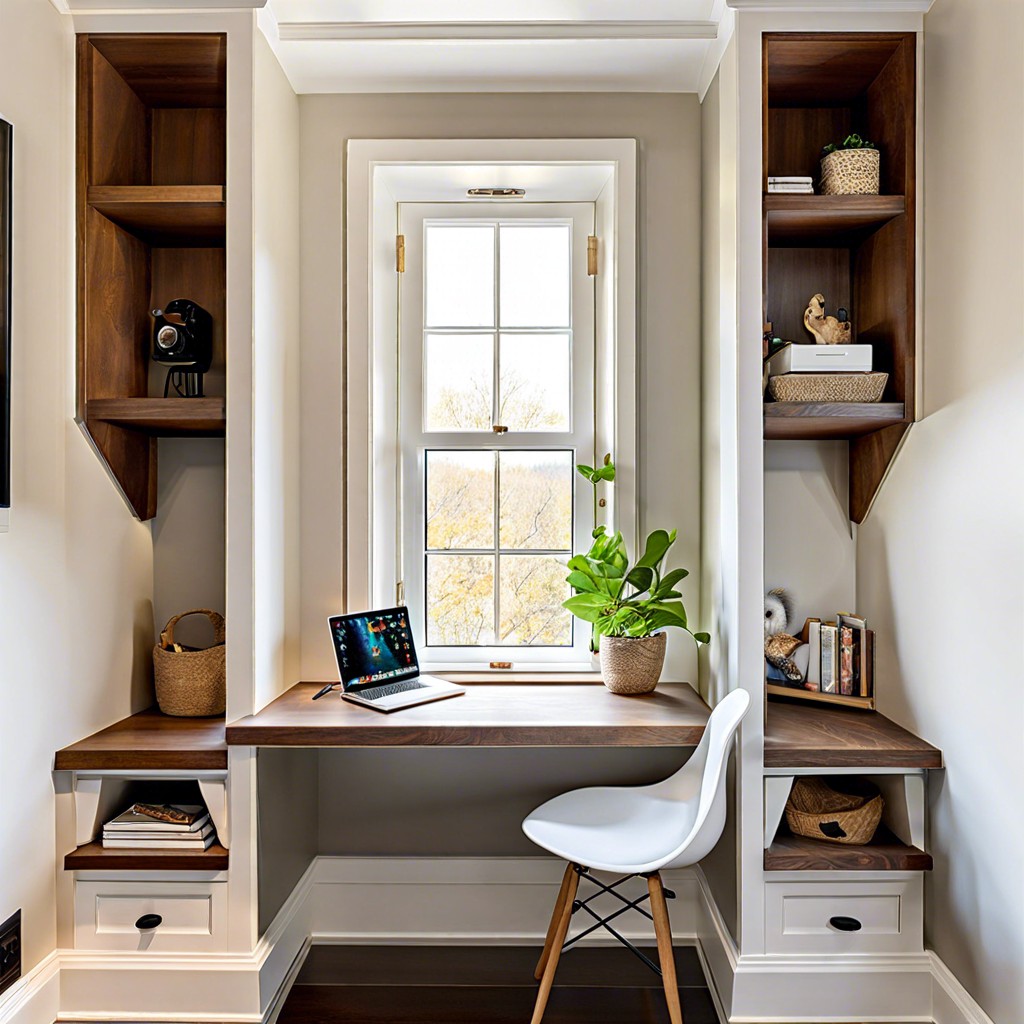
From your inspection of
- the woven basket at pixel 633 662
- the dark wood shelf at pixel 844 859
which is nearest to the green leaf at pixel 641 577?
the woven basket at pixel 633 662

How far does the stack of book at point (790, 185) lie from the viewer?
6.90ft

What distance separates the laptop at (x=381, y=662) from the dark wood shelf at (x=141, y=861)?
19.8 inches

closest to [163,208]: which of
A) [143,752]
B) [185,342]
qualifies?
[185,342]

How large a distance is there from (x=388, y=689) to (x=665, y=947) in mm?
941

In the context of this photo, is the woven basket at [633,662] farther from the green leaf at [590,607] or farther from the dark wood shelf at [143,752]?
the dark wood shelf at [143,752]

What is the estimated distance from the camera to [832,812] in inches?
81.4

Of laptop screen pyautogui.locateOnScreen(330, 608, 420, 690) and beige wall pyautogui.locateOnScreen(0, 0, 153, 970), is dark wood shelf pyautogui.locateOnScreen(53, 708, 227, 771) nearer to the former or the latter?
beige wall pyautogui.locateOnScreen(0, 0, 153, 970)

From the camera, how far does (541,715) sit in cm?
207

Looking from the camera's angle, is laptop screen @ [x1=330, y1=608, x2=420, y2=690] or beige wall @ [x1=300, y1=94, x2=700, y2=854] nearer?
laptop screen @ [x1=330, y1=608, x2=420, y2=690]

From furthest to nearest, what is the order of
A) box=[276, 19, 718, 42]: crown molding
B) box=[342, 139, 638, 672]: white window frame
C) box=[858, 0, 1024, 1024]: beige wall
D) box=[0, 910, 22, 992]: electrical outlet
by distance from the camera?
box=[342, 139, 638, 672]: white window frame, box=[276, 19, 718, 42]: crown molding, box=[0, 910, 22, 992]: electrical outlet, box=[858, 0, 1024, 1024]: beige wall

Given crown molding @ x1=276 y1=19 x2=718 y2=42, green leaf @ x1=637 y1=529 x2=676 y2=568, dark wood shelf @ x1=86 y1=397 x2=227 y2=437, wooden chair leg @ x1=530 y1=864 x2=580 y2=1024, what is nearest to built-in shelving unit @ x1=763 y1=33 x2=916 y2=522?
crown molding @ x1=276 y1=19 x2=718 y2=42

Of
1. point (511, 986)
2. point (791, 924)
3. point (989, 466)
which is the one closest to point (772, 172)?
point (989, 466)

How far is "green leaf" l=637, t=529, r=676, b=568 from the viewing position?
2.25 metres

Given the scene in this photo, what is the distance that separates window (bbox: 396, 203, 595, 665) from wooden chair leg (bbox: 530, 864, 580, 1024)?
74 centimetres
